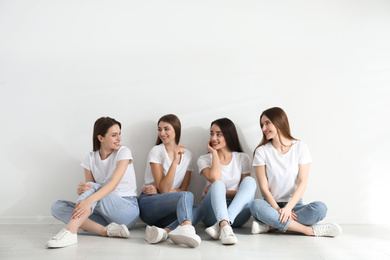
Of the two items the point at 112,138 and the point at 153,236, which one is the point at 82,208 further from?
the point at 112,138

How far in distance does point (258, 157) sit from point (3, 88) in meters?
1.99

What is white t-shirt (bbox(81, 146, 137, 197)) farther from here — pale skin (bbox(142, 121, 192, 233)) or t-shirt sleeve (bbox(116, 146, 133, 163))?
pale skin (bbox(142, 121, 192, 233))

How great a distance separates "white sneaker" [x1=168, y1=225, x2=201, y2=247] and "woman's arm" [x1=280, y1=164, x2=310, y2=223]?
638mm

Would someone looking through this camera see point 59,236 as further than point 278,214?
No

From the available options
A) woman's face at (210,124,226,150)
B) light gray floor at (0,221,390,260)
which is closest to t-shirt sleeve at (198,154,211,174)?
woman's face at (210,124,226,150)

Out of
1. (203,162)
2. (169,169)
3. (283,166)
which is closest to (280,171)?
(283,166)

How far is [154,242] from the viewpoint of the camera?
226 centimetres

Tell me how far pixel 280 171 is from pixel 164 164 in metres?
0.82

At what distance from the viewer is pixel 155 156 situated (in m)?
2.87

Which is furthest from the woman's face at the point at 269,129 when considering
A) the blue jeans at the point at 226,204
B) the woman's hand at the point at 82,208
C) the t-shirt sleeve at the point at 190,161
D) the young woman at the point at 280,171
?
the woman's hand at the point at 82,208

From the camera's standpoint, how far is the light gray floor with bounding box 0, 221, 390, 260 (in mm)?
2012

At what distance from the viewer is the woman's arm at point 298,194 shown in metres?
2.52

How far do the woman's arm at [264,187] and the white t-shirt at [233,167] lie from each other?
0.16m

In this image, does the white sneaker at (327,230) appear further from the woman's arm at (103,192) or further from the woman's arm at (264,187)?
the woman's arm at (103,192)
